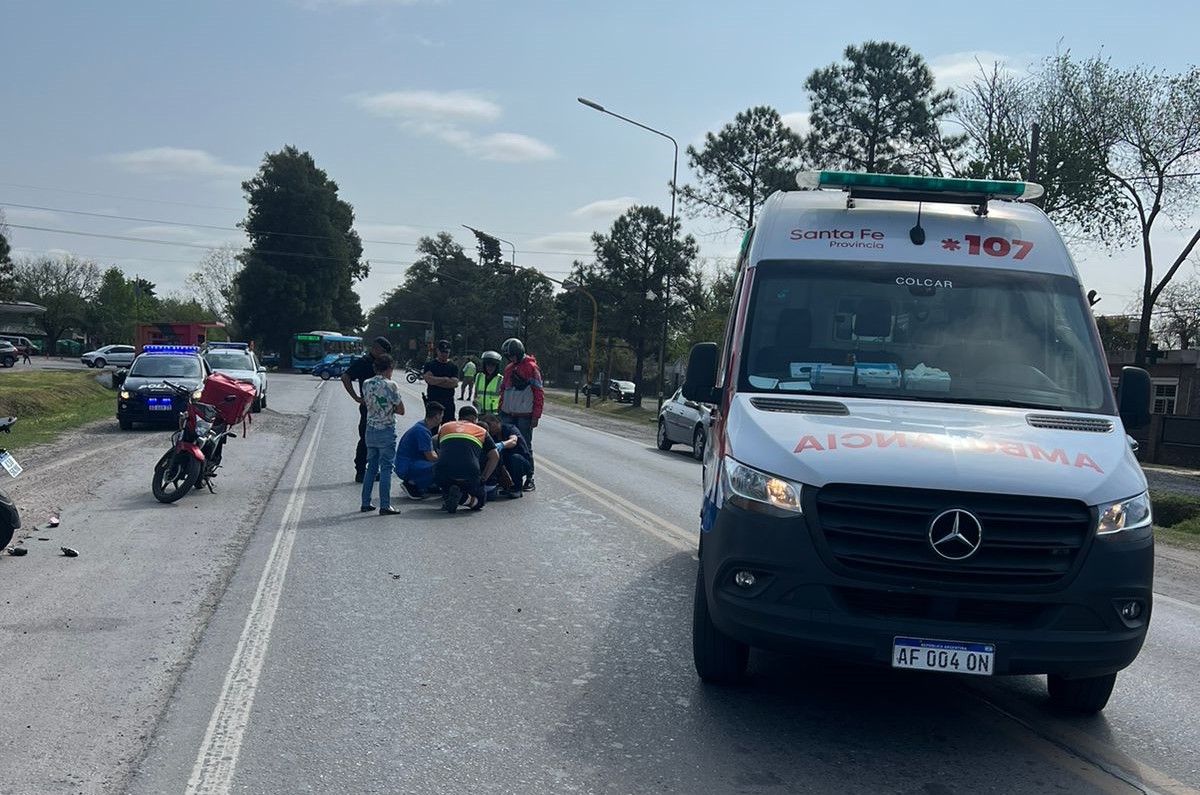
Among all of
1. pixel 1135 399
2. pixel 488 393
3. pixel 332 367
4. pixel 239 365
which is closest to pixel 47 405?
pixel 239 365


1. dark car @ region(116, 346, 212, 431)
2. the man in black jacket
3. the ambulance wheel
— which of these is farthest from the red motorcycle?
the ambulance wheel

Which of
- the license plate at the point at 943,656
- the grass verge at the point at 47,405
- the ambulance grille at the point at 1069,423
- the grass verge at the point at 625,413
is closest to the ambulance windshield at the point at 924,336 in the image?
the ambulance grille at the point at 1069,423

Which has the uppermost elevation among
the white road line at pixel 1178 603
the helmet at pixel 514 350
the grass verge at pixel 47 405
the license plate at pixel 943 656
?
the helmet at pixel 514 350

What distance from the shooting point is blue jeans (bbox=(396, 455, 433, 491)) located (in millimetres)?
12469

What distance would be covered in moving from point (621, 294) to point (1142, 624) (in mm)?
62135

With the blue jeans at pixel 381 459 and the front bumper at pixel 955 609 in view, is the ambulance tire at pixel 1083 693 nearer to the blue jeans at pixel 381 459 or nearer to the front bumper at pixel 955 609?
the front bumper at pixel 955 609

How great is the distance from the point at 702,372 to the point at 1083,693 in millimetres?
2644

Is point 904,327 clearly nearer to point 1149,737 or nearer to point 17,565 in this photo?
point 1149,737

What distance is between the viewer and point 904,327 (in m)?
6.05

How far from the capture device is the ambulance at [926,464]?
466 cm

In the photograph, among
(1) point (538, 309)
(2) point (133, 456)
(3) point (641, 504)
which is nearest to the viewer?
(3) point (641, 504)

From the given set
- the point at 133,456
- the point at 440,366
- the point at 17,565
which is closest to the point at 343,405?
the point at 133,456

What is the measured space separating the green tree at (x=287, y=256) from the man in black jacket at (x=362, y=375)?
70917 mm

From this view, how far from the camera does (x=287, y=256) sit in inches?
3292
